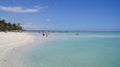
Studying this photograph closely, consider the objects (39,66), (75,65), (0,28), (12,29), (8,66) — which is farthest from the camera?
(12,29)

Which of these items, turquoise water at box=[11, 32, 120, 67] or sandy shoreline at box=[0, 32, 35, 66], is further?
sandy shoreline at box=[0, 32, 35, 66]

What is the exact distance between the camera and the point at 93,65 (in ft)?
32.8

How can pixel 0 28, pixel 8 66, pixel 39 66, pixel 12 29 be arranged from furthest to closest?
pixel 12 29, pixel 0 28, pixel 39 66, pixel 8 66

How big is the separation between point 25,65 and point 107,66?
3.94 meters

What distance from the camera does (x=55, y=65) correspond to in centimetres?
955

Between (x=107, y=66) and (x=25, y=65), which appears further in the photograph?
(x=107, y=66)

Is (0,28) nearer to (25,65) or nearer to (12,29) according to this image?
(12,29)

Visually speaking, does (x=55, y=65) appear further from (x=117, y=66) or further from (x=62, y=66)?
(x=117, y=66)

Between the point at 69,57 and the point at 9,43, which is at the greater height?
the point at 9,43

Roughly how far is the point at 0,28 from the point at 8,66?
63356 mm

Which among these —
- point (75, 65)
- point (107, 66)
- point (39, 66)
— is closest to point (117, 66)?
point (107, 66)

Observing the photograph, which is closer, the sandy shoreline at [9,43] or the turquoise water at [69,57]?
the turquoise water at [69,57]

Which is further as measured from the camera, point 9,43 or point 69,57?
point 9,43

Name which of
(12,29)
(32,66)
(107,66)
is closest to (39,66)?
(32,66)
